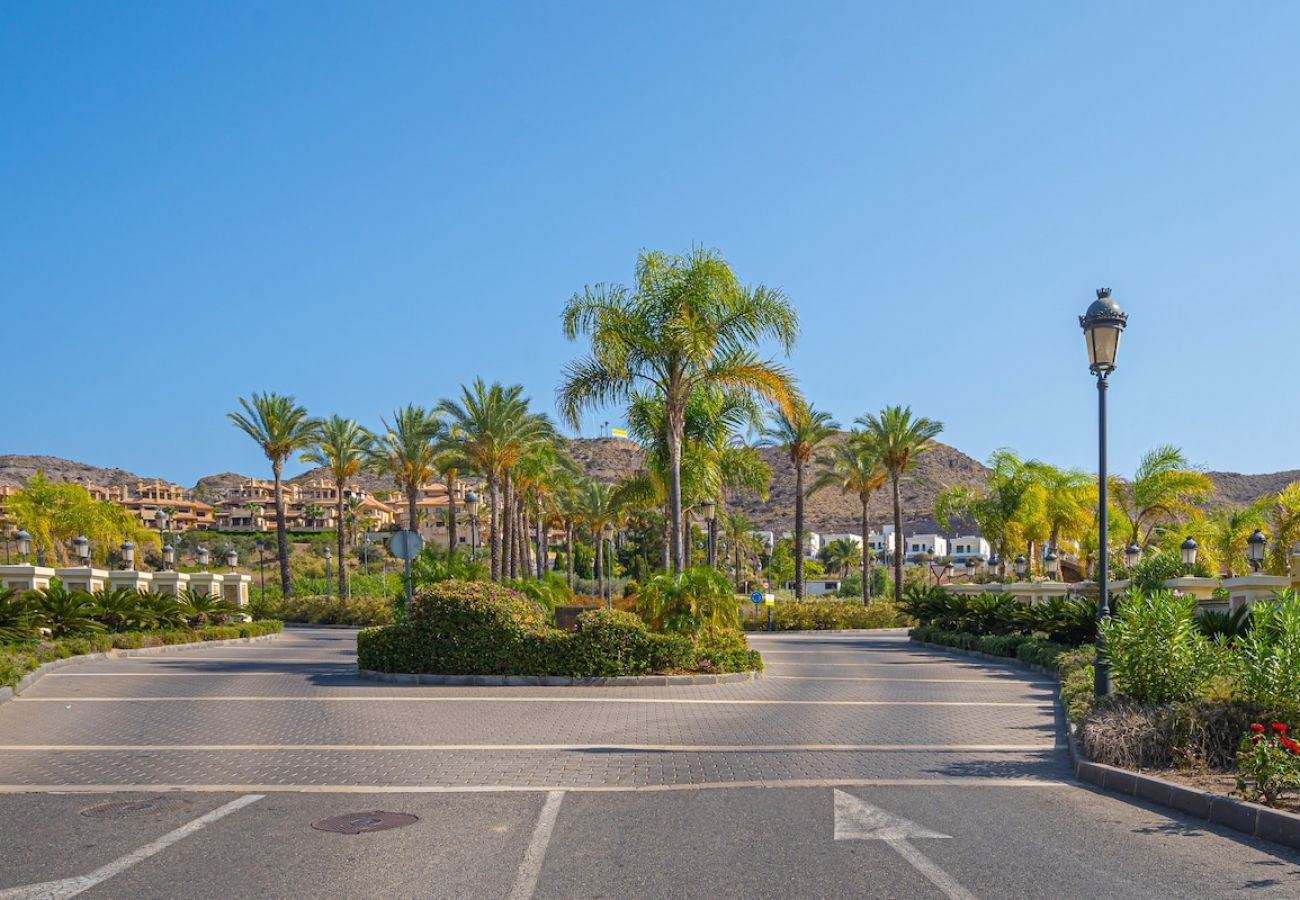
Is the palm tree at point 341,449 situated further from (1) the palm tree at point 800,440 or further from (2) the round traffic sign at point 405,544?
(2) the round traffic sign at point 405,544

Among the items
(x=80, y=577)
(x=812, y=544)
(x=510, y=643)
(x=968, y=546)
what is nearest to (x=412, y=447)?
(x=80, y=577)

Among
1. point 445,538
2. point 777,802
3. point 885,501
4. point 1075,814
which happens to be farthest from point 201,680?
point 885,501

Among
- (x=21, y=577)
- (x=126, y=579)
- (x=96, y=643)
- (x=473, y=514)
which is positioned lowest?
(x=96, y=643)

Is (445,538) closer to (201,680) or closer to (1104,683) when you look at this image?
(201,680)

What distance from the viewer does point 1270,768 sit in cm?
809

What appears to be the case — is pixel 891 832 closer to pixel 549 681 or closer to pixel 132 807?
pixel 132 807

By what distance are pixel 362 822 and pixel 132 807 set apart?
201 centimetres

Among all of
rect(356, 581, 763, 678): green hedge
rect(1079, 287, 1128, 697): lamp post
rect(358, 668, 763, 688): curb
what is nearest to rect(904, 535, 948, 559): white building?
rect(356, 581, 763, 678): green hedge

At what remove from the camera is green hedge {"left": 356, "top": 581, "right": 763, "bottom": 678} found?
18859 mm

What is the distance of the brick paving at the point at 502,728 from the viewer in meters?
10.5

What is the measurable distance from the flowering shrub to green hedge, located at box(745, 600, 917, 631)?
39.1 meters

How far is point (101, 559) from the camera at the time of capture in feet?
220

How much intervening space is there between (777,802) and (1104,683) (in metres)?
5.87

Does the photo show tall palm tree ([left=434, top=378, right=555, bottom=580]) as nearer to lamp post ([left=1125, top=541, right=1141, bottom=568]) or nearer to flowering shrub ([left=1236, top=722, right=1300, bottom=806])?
lamp post ([left=1125, top=541, right=1141, bottom=568])
